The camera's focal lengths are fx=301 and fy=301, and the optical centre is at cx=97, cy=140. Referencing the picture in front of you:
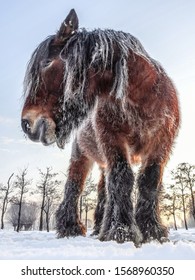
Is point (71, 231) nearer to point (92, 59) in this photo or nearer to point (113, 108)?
point (113, 108)

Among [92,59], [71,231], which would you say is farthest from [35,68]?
[71,231]

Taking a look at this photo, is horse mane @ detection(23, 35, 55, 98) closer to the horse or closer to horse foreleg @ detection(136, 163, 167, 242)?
the horse

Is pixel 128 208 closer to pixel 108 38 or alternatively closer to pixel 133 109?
pixel 133 109

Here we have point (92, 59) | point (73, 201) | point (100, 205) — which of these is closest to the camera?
point (92, 59)

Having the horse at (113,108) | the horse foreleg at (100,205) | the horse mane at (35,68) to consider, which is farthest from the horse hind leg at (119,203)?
the horse foreleg at (100,205)

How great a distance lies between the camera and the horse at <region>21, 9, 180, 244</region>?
3797mm

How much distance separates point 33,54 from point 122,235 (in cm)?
259

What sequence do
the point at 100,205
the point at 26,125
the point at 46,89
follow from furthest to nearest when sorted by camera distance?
the point at 100,205
the point at 46,89
the point at 26,125

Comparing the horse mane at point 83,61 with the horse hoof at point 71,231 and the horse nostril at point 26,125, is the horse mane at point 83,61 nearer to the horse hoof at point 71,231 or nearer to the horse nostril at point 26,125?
the horse nostril at point 26,125

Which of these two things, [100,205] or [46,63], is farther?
[100,205]

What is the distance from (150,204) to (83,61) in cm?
213

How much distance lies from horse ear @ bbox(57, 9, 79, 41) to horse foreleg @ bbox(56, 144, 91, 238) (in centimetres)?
288

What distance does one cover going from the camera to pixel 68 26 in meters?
3.94

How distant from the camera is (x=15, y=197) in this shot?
33125 mm
